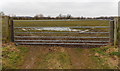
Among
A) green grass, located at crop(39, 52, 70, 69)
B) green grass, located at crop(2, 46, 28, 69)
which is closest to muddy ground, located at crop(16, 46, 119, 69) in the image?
green grass, located at crop(39, 52, 70, 69)

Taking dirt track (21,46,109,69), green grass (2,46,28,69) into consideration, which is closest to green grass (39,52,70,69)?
dirt track (21,46,109,69)

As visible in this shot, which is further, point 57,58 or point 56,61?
point 57,58

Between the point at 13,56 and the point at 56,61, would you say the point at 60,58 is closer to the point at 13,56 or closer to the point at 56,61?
the point at 56,61

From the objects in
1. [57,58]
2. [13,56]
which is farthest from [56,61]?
[13,56]

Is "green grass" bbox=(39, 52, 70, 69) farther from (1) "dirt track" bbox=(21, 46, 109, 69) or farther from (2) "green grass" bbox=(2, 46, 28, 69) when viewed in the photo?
(2) "green grass" bbox=(2, 46, 28, 69)

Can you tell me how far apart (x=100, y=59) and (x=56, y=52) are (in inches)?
81.6

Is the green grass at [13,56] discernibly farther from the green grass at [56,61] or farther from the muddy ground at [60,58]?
the green grass at [56,61]

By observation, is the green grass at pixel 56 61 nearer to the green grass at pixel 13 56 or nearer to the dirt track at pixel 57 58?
the dirt track at pixel 57 58

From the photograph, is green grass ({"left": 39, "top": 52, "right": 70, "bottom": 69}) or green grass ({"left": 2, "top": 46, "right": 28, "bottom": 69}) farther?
green grass ({"left": 2, "top": 46, "right": 28, "bottom": 69})

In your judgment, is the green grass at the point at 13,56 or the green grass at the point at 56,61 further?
the green grass at the point at 13,56

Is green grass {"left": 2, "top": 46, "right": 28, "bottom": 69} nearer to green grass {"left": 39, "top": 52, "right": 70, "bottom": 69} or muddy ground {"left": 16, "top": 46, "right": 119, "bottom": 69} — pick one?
muddy ground {"left": 16, "top": 46, "right": 119, "bottom": 69}

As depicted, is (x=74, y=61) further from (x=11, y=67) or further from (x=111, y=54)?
(x=11, y=67)

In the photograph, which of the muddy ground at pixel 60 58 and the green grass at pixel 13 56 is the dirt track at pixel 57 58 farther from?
the green grass at pixel 13 56

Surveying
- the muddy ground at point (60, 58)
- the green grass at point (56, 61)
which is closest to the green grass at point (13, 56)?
the muddy ground at point (60, 58)
